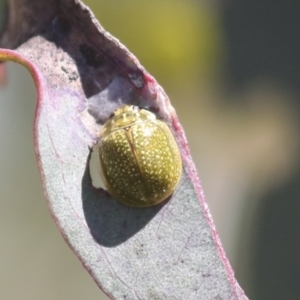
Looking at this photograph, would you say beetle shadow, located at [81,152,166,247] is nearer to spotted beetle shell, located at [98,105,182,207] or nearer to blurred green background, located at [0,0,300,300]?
spotted beetle shell, located at [98,105,182,207]

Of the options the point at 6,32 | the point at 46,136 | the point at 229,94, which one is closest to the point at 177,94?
the point at 229,94

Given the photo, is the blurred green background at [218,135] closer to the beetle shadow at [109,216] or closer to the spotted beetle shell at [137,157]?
the spotted beetle shell at [137,157]

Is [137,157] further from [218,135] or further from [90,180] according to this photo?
[218,135]

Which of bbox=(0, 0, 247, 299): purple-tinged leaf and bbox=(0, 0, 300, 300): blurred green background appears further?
bbox=(0, 0, 300, 300): blurred green background

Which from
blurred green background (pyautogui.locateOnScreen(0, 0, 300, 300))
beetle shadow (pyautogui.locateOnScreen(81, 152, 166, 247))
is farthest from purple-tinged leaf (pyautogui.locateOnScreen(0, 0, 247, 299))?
blurred green background (pyautogui.locateOnScreen(0, 0, 300, 300))

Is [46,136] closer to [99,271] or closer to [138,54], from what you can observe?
[99,271]

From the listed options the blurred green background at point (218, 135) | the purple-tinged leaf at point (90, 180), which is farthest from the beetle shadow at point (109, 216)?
the blurred green background at point (218, 135)

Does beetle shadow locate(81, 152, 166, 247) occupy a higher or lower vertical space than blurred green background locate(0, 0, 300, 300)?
higher
